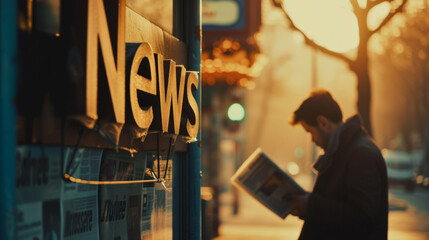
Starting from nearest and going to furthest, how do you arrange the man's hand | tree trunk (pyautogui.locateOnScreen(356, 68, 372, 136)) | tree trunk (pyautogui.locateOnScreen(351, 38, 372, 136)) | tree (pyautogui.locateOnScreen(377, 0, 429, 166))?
the man's hand, tree trunk (pyautogui.locateOnScreen(351, 38, 372, 136)), tree trunk (pyautogui.locateOnScreen(356, 68, 372, 136)), tree (pyautogui.locateOnScreen(377, 0, 429, 166))

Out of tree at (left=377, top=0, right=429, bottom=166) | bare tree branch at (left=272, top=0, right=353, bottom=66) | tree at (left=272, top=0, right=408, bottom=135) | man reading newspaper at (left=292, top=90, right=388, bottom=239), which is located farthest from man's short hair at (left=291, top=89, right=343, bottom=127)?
tree at (left=377, top=0, right=429, bottom=166)

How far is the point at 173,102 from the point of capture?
386 cm

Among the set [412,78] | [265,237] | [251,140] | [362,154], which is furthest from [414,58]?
[362,154]

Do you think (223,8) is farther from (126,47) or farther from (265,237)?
(126,47)

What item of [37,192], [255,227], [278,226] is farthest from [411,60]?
[37,192]

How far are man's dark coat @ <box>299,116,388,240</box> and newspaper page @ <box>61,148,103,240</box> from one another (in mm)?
1336

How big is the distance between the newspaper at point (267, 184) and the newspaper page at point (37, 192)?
1818 mm

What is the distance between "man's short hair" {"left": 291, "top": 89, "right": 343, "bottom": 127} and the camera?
4141 mm

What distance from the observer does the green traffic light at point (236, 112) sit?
17641mm

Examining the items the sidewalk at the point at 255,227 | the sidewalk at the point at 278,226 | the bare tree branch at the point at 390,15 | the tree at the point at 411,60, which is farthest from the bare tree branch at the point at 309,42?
the tree at the point at 411,60

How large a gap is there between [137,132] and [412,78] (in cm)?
4289

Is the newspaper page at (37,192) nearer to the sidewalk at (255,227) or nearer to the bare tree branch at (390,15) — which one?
the sidewalk at (255,227)

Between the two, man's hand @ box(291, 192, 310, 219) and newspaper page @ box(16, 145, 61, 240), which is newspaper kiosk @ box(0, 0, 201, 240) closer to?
newspaper page @ box(16, 145, 61, 240)

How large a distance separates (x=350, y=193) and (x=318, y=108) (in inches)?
21.6
